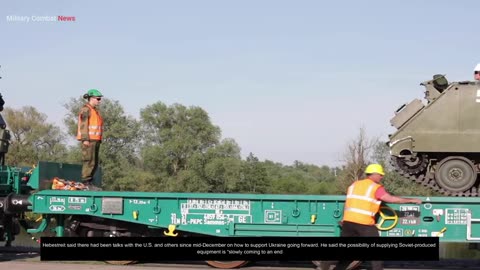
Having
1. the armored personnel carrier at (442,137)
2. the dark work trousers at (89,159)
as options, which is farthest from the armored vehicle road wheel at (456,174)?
the dark work trousers at (89,159)

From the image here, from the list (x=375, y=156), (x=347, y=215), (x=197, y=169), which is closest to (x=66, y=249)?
(x=347, y=215)

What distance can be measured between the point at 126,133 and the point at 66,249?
3714 centimetres

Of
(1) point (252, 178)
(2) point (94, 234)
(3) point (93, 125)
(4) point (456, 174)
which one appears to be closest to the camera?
(2) point (94, 234)

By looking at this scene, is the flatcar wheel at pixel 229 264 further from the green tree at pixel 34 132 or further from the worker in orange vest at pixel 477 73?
the green tree at pixel 34 132

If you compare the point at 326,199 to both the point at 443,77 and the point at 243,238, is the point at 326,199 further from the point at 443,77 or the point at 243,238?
the point at 443,77

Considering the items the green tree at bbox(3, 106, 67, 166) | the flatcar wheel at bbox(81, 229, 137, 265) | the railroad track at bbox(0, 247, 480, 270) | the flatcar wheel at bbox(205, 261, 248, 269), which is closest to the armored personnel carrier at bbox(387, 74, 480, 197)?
the railroad track at bbox(0, 247, 480, 270)

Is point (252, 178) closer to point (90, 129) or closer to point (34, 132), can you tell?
point (34, 132)

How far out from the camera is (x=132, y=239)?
1153 centimetres

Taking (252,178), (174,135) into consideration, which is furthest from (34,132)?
(252,178)

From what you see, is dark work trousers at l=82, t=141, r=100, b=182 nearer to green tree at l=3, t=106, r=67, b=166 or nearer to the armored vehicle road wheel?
the armored vehicle road wheel

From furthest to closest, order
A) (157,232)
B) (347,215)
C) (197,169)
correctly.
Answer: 1. (197,169)
2. (157,232)
3. (347,215)

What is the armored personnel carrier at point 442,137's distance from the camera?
13.1 metres

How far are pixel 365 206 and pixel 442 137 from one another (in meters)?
5.11

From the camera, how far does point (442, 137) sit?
13.3 m
